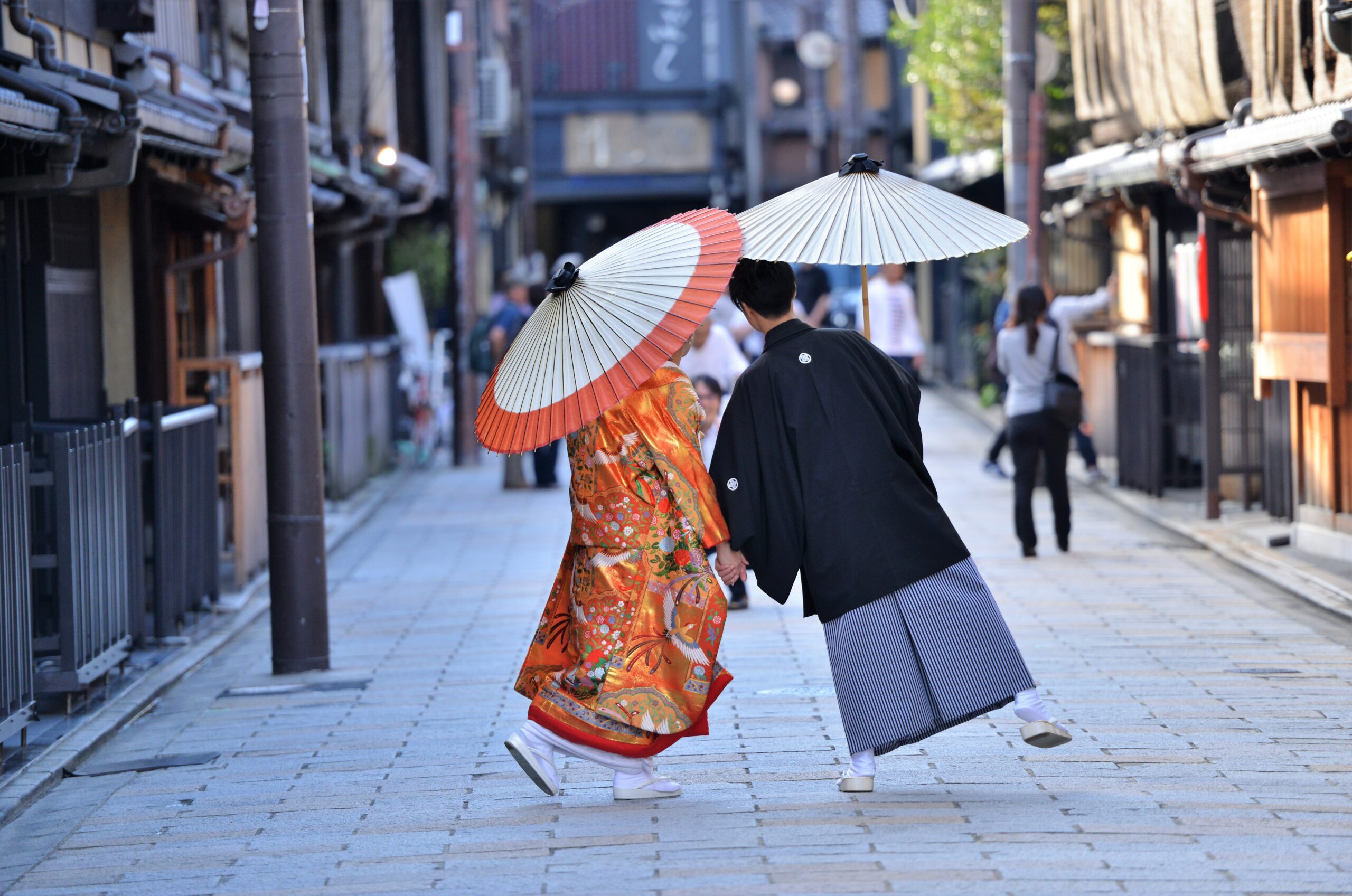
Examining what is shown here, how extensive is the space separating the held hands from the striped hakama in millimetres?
373

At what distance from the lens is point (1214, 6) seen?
1392cm

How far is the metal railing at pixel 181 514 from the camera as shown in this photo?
31.9ft

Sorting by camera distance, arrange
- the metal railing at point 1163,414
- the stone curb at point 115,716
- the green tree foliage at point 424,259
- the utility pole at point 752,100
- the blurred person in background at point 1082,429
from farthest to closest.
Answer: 1. the utility pole at point 752,100
2. the green tree foliage at point 424,259
3. the blurred person in background at point 1082,429
4. the metal railing at point 1163,414
5. the stone curb at point 115,716

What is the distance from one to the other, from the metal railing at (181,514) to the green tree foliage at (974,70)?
11.2 metres

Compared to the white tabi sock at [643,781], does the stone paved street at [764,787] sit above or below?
below

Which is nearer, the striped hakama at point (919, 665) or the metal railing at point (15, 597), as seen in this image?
the striped hakama at point (919, 665)

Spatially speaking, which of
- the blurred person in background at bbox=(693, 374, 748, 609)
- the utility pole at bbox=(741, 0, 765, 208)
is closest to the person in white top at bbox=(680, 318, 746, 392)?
the blurred person in background at bbox=(693, 374, 748, 609)

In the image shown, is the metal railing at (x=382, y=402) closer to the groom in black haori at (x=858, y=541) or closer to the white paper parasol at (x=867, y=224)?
the white paper parasol at (x=867, y=224)

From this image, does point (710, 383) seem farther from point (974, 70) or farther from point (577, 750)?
point (974, 70)

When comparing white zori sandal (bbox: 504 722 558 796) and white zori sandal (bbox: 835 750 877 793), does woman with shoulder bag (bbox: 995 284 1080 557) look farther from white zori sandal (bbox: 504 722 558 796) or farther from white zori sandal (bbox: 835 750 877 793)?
white zori sandal (bbox: 504 722 558 796)

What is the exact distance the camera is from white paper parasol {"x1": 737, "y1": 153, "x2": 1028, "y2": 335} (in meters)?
6.07

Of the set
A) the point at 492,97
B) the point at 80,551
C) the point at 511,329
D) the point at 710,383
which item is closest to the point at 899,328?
the point at 511,329

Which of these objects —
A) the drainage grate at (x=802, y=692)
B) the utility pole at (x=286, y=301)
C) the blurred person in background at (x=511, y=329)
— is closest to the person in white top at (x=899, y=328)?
the blurred person in background at (x=511, y=329)

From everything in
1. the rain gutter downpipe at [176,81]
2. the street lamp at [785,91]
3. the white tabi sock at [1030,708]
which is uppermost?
the street lamp at [785,91]
